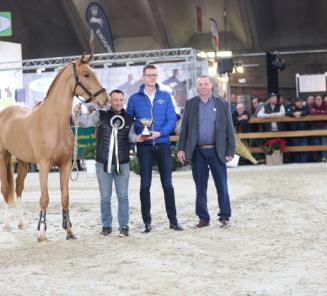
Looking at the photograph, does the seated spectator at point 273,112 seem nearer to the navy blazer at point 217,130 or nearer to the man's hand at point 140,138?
the navy blazer at point 217,130

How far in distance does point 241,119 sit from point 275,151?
45.0 inches

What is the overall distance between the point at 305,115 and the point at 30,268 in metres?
13.7

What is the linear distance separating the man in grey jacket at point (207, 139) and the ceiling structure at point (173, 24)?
2328 cm

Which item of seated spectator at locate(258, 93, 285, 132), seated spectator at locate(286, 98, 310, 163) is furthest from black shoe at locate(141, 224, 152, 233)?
seated spectator at locate(258, 93, 285, 132)

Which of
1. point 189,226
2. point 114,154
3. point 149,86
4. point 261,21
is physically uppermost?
point 261,21

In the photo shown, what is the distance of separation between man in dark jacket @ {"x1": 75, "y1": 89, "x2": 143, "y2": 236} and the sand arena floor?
0.29 metres

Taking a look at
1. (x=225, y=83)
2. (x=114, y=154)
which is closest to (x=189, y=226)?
(x=114, y=154)

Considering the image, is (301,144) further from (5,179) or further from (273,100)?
(5,179)

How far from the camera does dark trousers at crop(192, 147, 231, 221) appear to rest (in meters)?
8.89

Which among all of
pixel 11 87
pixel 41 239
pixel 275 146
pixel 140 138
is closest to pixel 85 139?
pixel 11 87

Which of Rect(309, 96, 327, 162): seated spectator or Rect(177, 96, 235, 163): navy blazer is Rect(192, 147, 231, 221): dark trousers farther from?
Rect(309, 96, 327, 162): seated spectator

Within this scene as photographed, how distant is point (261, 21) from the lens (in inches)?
1342

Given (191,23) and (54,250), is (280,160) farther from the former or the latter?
(191,23)

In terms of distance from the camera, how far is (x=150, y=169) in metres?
8.66
